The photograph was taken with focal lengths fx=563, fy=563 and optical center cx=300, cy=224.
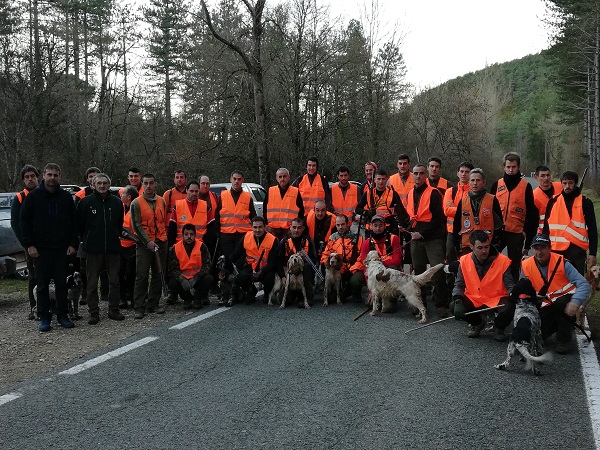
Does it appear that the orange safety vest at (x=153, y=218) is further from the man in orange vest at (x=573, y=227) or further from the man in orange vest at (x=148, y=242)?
the man in orange vest at (x=573, y=227)

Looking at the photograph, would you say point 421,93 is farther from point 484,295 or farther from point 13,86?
point 484,295

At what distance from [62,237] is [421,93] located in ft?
128

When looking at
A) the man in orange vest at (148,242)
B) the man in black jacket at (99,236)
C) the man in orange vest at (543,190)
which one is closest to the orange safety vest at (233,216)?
the man in orange vest at (148,242)

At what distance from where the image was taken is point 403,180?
10.2 meters

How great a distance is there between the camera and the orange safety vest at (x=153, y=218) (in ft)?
29.2

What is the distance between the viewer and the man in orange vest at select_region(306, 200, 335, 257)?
10.1 metres

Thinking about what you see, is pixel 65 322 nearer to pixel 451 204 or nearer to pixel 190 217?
pixel 190 217

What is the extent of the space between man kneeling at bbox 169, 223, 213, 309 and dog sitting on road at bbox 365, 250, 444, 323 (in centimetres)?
264

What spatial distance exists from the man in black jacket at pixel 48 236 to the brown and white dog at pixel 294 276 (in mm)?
3246

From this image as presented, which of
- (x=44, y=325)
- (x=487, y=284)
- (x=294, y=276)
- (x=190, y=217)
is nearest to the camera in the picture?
(x=487, y=284)

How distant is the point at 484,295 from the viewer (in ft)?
22.9

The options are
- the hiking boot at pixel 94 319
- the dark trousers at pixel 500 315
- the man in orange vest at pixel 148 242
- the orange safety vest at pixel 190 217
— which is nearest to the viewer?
the dark trousers at pixel 500 315

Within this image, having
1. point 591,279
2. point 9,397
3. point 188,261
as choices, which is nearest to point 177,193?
point 188,261

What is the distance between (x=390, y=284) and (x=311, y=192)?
127 inches
